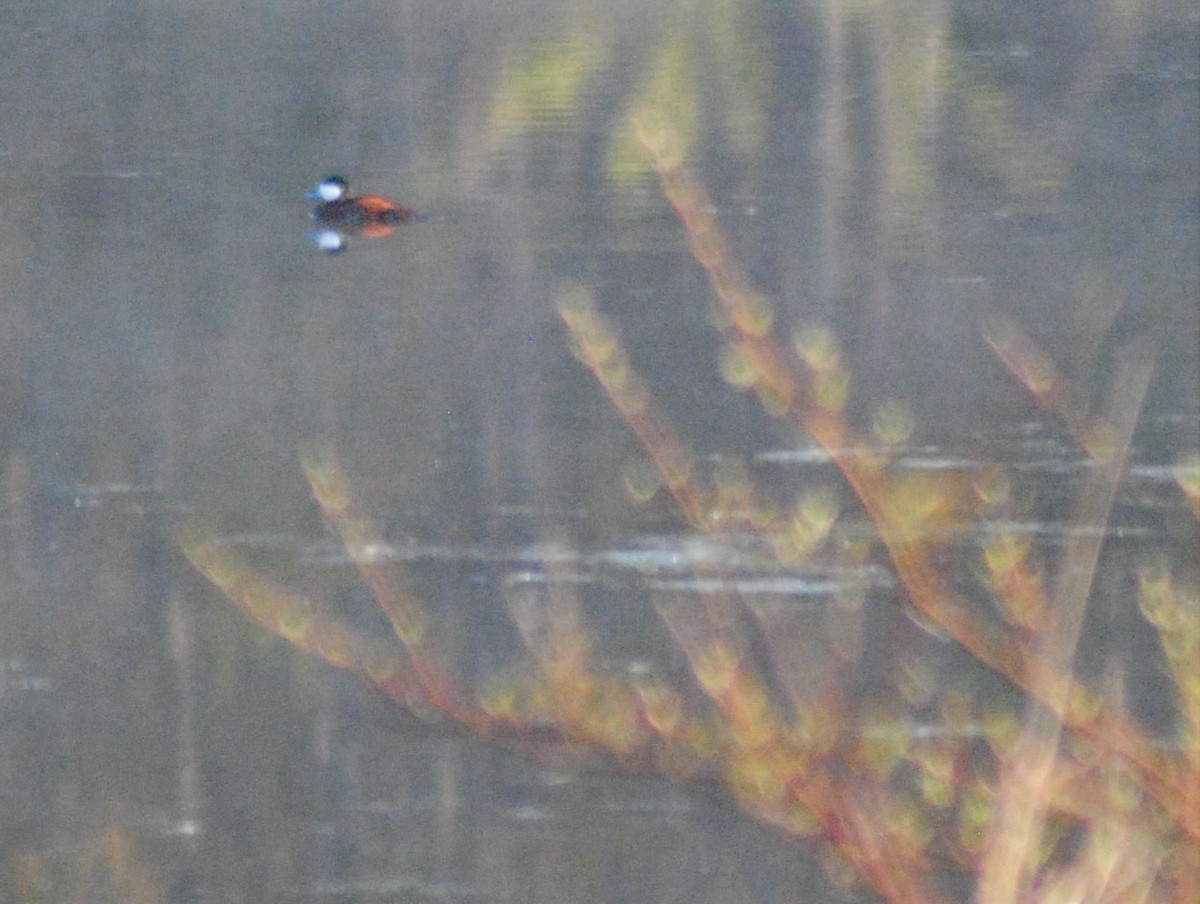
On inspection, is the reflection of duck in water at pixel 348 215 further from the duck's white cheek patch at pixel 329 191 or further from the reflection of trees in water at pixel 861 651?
the reflection of trees in water at pixel 861 651

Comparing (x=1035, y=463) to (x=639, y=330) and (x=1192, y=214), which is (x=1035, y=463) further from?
(x=639, y=330)

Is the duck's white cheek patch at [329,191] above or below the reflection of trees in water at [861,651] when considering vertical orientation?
above

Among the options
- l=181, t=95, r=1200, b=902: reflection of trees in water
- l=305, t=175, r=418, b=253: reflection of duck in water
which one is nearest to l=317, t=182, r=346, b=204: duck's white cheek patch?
l=305, t=175, r=418, b=253: reflection of duck in water

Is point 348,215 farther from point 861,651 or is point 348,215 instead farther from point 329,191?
point 861,651

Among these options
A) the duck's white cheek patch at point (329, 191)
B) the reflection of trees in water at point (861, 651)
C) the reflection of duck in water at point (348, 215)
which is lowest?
the reflection of trees in water at point (861, 651)

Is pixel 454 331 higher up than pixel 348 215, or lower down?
lower down

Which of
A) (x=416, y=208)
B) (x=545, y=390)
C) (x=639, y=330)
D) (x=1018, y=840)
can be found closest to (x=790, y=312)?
(x=639, y=330)

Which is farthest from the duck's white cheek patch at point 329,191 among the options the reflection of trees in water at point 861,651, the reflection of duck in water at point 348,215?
the reflection of trees in water at point 861,651

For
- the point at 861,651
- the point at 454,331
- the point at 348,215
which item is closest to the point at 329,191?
the point at 348,215
